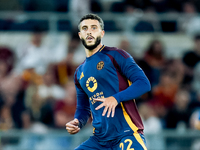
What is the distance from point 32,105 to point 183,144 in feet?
11.5

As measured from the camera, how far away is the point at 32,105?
9.20 meters

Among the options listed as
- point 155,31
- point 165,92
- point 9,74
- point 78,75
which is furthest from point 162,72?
point 78,75

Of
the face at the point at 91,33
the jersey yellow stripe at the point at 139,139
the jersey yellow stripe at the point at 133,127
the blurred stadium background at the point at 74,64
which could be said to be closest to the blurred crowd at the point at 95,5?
the blurred stadium background at the point at 74,64

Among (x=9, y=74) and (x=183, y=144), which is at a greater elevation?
(x=9, y=74)

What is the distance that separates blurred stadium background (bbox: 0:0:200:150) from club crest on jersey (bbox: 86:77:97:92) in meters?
2.91

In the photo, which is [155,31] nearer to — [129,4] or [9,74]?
[129,4]

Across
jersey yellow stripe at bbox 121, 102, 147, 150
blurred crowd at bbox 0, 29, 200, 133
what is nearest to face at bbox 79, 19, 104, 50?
jersey yellow stripe at bbox 121, 102, 147, 150

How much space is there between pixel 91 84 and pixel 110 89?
0.28m

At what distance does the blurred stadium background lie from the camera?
8.05m

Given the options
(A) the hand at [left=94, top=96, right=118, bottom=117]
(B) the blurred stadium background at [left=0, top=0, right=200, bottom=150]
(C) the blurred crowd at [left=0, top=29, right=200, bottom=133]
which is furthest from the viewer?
(C) the blurred crowd at [left=0, top=29, right=200, bottom=133]

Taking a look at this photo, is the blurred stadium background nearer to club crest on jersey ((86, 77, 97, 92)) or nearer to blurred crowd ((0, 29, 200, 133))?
blurred crowd ((0, 29, 200, 133))

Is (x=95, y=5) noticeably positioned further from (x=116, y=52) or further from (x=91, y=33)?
(x=116, y=52)

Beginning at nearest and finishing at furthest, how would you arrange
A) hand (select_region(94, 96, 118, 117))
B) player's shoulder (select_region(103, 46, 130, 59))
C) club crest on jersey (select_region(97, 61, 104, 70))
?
hand (select_region(94, 96, 118, 117)), player's shoulder (select_region(103, 46, 130, 59)), club crest on jersey (select_region(97, 61, 104, 70))

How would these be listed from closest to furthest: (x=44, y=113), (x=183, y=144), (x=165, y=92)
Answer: (x=183, y=144) < (x=44, y=113) < (x=165, y=92)
